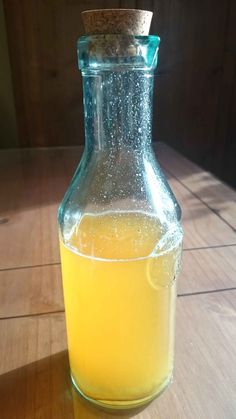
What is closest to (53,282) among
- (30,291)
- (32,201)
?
(30,291)

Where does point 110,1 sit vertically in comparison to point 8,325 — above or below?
above

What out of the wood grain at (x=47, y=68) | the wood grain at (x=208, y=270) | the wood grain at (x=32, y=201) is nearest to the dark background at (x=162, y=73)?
the wood grain at (x=47, y=68)

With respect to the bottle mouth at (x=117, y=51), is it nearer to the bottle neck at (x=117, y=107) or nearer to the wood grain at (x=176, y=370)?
the bottle neck at (x=117, y=107)

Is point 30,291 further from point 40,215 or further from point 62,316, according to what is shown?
point 40,215

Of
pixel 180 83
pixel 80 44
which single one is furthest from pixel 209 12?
pixel 80 44

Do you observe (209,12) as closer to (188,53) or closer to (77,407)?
(188,53)

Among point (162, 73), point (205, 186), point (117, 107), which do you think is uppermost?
point (117, 107)
